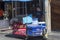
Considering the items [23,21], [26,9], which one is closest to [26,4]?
[26,9]

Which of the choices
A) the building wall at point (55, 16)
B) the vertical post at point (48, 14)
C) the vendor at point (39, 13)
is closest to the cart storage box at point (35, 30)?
the vertical post at point (48, 14)

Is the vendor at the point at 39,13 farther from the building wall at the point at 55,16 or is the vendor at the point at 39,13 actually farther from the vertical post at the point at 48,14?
the building wall at the point at 55,16

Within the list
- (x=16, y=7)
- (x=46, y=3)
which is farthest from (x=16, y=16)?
(x=46, y=3)

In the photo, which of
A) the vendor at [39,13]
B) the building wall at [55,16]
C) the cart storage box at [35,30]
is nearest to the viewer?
the cart storage box at [35,30]

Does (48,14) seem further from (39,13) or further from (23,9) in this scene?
(23,9)

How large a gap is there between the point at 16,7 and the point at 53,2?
7.63ft

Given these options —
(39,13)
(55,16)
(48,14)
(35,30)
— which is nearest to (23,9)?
(39,13)

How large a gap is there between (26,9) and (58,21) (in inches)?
81.5

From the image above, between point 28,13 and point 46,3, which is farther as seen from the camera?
point 28,13

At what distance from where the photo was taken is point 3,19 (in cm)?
1773

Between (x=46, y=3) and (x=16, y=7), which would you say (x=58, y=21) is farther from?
(x=16, y=7)

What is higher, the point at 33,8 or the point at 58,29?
the point at 33,8

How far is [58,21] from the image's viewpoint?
56.6 feet

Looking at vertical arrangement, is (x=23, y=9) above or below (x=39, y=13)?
above
